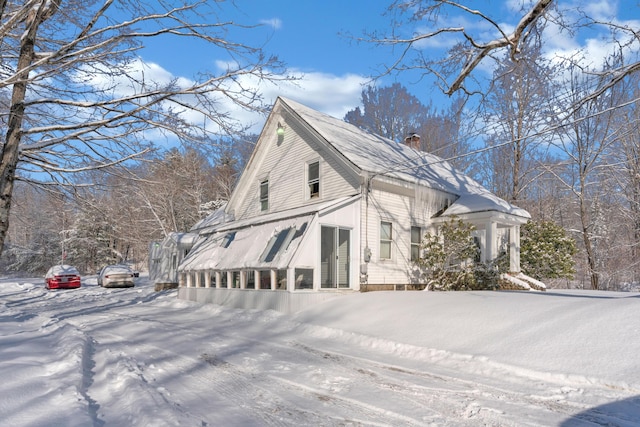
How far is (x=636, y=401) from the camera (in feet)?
15.4

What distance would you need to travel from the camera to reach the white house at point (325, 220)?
1217 centimetres

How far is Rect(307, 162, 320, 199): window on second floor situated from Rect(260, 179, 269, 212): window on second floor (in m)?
2.92

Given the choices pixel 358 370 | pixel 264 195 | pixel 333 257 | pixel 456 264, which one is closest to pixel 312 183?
pixel 264 195

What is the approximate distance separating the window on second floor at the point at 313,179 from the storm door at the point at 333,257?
8.58 ft

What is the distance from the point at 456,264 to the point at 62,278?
23437 mm

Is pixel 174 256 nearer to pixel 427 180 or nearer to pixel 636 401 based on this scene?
pixel 427 180

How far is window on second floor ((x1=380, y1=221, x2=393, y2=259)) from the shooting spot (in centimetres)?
1398

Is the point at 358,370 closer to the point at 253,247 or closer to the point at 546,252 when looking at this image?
the point at 253,247

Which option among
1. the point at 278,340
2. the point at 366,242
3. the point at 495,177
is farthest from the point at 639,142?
the point at 278,340

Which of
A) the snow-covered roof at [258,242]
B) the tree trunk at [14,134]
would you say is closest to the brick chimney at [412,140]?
the snow-covered roof at [258,242]

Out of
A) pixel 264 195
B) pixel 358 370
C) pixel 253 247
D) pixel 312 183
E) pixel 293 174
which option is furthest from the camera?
pixel 264 195

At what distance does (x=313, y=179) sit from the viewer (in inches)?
598

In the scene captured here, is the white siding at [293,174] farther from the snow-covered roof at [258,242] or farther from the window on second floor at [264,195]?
the snow-covered roof at [258,242]

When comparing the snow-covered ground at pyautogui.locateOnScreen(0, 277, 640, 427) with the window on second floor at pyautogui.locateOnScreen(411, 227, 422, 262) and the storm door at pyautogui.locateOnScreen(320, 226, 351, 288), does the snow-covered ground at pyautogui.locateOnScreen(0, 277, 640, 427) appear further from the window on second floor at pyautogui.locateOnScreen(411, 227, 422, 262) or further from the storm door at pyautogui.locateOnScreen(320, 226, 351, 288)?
the window on second floor at pyautogui.locateOnScreen(411, 227, 422, 262)
